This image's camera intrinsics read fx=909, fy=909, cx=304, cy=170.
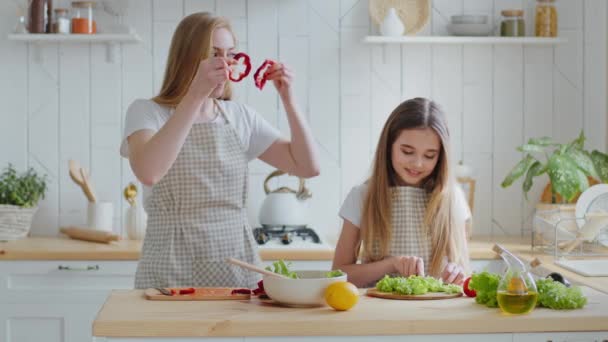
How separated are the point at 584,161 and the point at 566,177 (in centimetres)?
13

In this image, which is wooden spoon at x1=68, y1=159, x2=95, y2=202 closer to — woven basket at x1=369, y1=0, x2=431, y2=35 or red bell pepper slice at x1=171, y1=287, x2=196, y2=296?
woven basket at x1=369, y1=0, x2=431, y2=35

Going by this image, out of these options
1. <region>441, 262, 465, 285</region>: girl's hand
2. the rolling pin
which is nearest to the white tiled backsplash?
the rolling pin

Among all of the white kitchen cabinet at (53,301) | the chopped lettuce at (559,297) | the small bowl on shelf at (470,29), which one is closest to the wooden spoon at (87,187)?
the white kitchen cabinet at (53,301)

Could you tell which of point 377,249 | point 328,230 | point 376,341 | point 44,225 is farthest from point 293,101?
point 44,225

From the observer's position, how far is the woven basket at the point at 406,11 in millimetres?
3826

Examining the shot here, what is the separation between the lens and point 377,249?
259 cm

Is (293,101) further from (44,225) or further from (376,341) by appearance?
(44,225)

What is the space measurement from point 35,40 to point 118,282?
109 centimetres

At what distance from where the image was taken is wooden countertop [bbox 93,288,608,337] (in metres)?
1.78

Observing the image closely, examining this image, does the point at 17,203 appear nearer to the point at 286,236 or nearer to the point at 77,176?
the point at 77,176

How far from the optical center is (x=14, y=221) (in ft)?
11.8

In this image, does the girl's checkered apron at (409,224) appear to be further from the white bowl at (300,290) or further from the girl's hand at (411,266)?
the white bowl at (300,290)

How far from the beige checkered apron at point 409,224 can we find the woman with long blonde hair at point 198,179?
0.28 metres

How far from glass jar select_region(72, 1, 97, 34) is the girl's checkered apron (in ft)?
5.54
